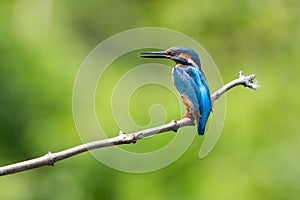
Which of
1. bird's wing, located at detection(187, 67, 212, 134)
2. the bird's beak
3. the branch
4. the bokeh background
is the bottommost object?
the branch

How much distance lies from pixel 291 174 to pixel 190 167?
15.5 inches

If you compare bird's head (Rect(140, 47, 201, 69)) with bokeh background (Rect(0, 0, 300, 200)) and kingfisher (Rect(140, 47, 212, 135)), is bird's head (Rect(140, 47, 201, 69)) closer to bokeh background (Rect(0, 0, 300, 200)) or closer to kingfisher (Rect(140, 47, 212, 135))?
kingfisher (Rect(140, 47, 212, 135))

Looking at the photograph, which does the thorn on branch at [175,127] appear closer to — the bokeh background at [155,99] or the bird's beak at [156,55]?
the bird's beak at [156,55]

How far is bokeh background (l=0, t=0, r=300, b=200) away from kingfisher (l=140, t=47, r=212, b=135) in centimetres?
176

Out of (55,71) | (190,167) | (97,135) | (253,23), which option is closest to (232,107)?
(190,167)

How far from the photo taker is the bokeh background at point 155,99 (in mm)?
2949

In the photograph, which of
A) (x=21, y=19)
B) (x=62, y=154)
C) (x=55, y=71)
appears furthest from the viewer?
(x=21, y=19)

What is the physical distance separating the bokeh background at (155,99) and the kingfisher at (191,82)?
1761mm

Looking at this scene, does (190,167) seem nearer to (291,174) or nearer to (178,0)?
(291,174)

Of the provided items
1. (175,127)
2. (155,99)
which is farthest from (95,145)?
(155,99)

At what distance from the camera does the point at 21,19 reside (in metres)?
4.40

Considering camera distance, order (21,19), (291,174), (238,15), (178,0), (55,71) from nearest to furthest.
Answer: (291,174) < (55,71) < (21,19) < (238,15) < (178,0)

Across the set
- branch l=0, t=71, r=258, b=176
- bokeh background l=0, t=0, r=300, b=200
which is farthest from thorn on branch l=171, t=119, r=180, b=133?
bokeh background l=0, t=0, r=300, b=200

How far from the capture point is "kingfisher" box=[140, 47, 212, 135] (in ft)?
2.49
